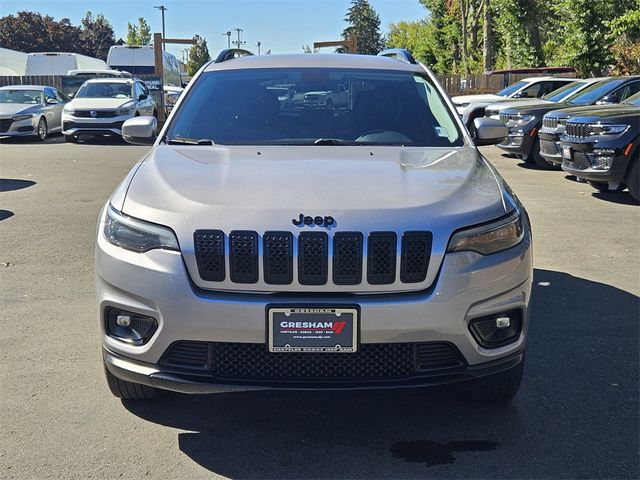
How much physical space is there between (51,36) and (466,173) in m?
81.5

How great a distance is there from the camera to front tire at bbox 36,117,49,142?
19.2 m

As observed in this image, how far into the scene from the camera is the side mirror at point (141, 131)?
4727 mm

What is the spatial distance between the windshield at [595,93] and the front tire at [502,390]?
35.0 feet

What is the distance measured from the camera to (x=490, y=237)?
3.05 meters

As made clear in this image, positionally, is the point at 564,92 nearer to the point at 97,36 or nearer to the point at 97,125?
the point at 97,125

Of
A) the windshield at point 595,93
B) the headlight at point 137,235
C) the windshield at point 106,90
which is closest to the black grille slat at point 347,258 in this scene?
the headlight at point 137,235

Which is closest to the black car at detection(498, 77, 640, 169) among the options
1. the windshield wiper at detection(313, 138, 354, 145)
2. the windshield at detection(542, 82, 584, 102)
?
the windshield at detection(542, 82, 584, 102)

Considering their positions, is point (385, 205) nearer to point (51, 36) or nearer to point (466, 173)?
point (466, 173)

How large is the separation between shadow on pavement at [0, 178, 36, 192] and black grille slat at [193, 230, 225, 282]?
28.8ft

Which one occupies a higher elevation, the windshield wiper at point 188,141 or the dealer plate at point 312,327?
the windshield wiper at point 188,141

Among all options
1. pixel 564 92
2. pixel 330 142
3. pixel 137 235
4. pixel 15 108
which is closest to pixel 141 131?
pixel 330 142

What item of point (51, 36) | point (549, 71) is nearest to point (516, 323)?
point (549, 71)

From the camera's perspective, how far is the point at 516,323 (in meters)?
3.12

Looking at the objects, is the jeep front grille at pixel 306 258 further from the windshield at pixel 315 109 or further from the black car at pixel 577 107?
the black car at pixel 577 107
